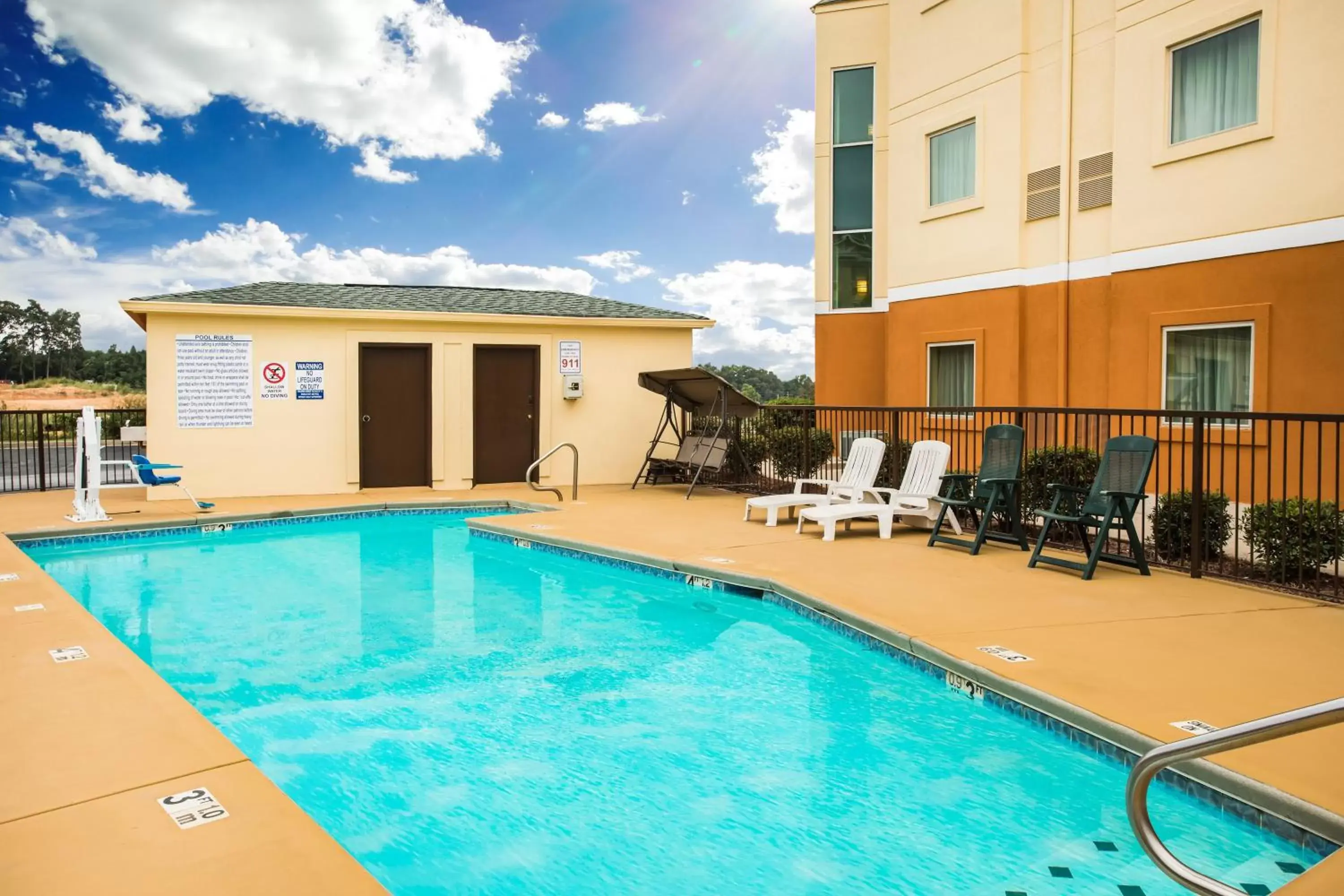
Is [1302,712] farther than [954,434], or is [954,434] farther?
[954,434]

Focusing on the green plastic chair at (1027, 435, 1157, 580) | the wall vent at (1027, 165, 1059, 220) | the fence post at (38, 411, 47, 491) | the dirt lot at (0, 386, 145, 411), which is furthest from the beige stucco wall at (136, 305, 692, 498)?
the dirt lot at (0, 386, 145, 411)

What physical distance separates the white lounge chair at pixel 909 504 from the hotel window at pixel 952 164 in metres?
5.28

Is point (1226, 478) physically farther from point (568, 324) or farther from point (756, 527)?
point (568, 324)

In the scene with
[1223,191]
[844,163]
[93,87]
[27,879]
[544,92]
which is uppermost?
[544,92]

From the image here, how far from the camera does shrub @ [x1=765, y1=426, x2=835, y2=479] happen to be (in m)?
12.6

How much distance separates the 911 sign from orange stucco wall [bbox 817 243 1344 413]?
4.80 metres

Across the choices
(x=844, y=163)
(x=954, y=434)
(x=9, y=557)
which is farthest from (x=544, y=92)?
(x=9, y=557)

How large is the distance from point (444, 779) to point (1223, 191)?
9.73 metres

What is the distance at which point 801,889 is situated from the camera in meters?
2.99

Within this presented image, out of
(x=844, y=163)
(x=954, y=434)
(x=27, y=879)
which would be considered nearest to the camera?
(x=27, y=879)

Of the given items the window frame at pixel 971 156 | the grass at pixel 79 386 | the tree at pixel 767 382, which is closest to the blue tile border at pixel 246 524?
the window frame at pixel 971 156

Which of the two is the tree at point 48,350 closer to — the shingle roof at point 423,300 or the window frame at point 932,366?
the shingle roof at point 423,300

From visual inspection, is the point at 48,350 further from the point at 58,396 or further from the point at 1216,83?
the point at 1216,83

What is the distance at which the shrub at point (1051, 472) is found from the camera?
28.0 feet
